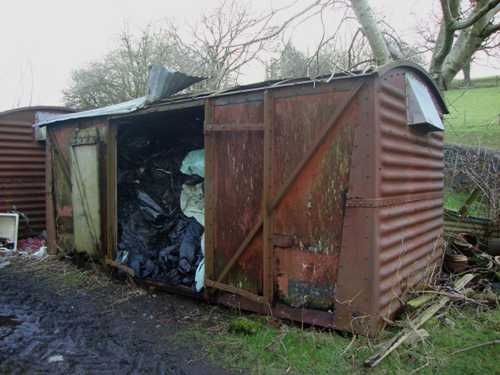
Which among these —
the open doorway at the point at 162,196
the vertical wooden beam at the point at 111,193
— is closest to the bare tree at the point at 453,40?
the open doorway at the point at 162,196

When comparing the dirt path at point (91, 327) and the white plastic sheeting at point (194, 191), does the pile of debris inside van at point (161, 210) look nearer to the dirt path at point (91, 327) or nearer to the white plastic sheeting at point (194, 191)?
the white plastic sheeting at point (194, 191)

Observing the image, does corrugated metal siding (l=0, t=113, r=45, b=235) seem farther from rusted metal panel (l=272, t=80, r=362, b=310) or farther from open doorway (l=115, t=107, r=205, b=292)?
rusted metal panel (l=272, t=80, r=362, b=310)

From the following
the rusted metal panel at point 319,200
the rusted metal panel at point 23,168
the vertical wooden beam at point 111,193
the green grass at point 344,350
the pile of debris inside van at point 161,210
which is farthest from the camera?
the rusted metal panel at point 23,168

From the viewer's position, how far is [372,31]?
8578mm

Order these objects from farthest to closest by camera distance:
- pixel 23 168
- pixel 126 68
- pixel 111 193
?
pixel 126 68, pixel 23 168, pixel 111 193

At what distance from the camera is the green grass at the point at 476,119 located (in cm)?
1432

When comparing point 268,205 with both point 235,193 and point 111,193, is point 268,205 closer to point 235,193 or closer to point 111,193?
point 235,193

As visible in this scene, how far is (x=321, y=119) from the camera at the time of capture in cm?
374

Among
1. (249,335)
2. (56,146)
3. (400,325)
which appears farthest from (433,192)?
(56,146)

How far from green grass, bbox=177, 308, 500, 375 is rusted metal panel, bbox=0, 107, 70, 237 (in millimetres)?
6639

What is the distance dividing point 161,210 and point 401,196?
374 centimetres

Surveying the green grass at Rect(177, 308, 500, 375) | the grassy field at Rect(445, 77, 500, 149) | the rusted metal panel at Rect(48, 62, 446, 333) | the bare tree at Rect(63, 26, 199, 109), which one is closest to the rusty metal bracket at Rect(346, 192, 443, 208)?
the rusted metal panel at Rect(48, 62, 446, 333)

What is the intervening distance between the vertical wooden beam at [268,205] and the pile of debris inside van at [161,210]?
1.16 metres

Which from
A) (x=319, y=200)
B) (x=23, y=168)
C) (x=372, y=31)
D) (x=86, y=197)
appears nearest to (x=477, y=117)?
(x=372, y=31)
